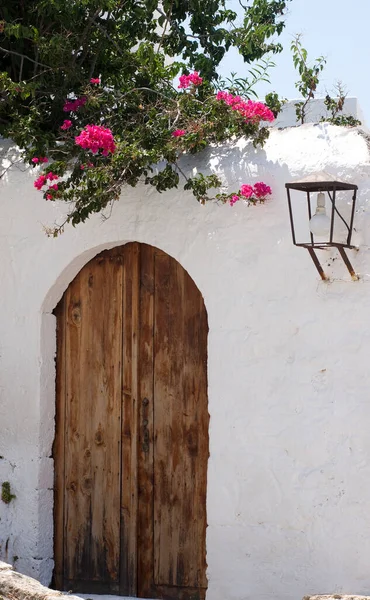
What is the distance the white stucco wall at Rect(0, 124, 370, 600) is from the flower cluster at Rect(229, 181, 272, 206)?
0.09 metres

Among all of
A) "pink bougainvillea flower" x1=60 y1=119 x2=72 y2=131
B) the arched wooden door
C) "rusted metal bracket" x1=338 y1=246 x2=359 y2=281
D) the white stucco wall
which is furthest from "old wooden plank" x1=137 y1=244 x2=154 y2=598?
"rusted metal bracket" x1=338 y1=246 x2=359 y2=281

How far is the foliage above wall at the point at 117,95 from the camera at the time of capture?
16.5ft

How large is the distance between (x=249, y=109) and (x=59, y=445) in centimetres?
234

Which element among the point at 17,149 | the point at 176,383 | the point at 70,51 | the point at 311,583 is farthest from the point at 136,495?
the point at 70,51

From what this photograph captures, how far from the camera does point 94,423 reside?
5.62 m

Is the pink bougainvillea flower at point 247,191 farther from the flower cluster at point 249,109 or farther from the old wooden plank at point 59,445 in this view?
the old wooden plank at point 59,445

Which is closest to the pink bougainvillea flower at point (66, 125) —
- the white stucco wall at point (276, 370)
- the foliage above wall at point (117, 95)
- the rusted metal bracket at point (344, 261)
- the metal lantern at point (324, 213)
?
the foliage above wall at point (117, 95)

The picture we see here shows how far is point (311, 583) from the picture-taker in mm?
4750

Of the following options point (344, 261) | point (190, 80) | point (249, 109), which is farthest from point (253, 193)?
point (190, 80)

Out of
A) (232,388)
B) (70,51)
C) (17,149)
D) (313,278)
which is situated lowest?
(232,388)

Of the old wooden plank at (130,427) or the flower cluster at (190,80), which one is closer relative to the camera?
the flower cluster at (190,80)

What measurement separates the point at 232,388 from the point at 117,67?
7.41 ft

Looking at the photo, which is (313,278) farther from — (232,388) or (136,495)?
(136,495)

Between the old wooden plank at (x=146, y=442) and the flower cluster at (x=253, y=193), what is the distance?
2.65 ft
